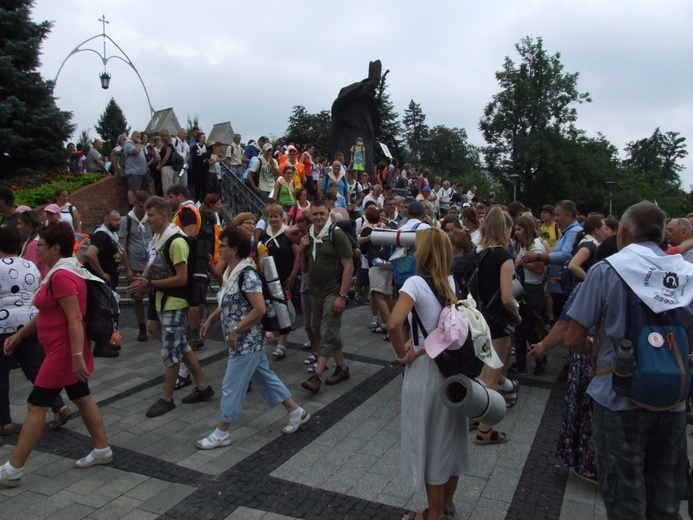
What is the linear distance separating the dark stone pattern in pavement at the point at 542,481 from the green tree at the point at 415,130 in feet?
303

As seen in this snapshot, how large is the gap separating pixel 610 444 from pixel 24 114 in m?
16.8

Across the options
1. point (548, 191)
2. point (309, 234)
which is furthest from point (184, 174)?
point (548, 191)

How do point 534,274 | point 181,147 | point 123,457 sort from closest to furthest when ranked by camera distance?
1. point 123,457
2. point 534,274
3. point 181,147

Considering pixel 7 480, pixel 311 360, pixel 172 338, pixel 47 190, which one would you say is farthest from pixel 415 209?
pixel 47 190

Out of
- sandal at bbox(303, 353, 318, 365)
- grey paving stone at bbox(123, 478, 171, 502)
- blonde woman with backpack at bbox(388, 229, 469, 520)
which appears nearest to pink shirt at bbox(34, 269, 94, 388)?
grey paving stone at bbox(123, 478, 171, 502)

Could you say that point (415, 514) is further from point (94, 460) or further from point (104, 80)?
point (104, 80)

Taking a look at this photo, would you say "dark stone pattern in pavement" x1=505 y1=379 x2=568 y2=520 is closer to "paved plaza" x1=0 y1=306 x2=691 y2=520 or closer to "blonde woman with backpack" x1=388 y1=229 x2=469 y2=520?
"paved plaza" x1=0 y1=306 x2=691 y2=520

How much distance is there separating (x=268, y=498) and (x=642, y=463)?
7.84ft

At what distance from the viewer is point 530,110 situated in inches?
2020

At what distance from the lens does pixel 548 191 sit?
50.5 m

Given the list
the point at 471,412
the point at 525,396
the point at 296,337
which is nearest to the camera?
the point at 471,412

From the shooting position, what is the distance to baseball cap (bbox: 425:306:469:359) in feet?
10.3

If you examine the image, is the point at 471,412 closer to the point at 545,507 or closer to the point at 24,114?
the point at 545,507

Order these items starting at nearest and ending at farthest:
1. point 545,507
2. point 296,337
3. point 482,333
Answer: point 482,333
point 545,507
point 296,337
